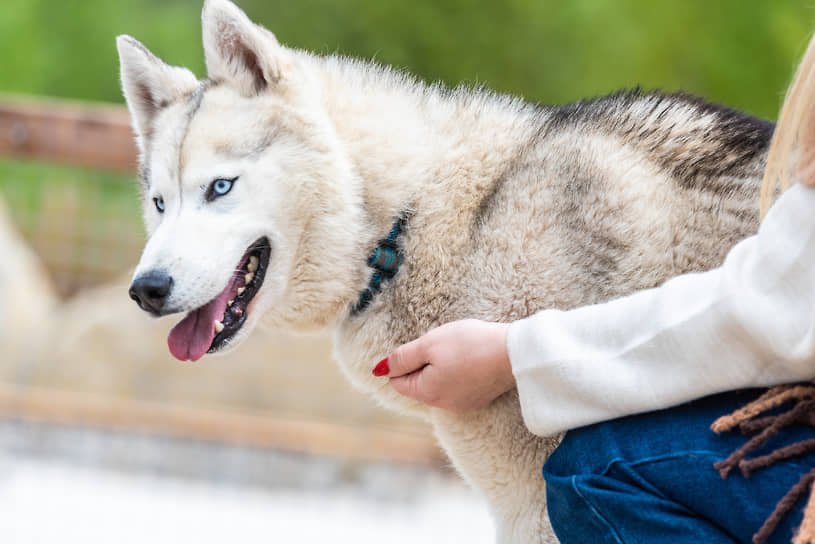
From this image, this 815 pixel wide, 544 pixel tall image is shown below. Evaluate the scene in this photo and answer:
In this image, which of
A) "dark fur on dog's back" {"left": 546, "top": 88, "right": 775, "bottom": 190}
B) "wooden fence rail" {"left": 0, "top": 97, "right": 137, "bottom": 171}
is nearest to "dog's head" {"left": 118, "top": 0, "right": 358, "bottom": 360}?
"dark fur on dog's back" {"left": 546, "top": 88, "right": 775, "bottom": 190}

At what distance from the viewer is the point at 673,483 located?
104 cm

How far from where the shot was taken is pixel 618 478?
1.08 meters

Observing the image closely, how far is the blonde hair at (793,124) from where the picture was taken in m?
1.03

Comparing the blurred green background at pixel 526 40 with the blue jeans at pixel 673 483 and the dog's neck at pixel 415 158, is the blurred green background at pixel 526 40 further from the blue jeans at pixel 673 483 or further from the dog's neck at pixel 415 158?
the blue jeans at pixel 673 483

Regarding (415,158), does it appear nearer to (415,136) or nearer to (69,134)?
(415,136)

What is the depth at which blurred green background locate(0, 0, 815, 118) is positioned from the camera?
18.4 feet

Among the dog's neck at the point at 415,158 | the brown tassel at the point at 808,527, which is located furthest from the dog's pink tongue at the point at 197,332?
the brown tassel at the point at 808,527

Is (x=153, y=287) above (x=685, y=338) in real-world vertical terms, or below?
below

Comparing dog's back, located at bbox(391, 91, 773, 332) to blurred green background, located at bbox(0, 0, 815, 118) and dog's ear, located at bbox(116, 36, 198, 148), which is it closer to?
dog's ear, located at bbox(116, 36, 198, 148)

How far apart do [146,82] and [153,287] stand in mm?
591

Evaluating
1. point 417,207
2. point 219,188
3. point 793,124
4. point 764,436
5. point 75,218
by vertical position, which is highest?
point 793,124

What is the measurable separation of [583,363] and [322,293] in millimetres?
638

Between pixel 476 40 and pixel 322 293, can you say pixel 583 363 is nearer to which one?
pixel 322 293

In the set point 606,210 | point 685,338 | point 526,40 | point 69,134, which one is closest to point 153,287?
point 606,210
